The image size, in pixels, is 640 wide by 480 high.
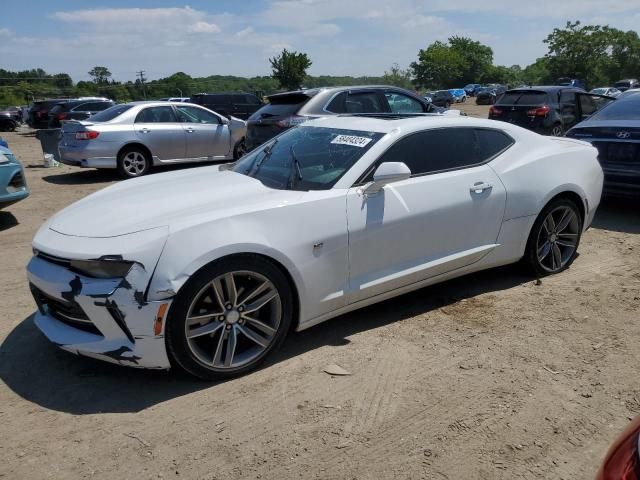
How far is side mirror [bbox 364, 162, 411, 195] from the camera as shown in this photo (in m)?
3.47

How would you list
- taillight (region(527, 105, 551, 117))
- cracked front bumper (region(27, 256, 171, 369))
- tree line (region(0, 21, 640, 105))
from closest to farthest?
cracked front bumper (region(27, 256, 171, 369)) < taillight (region(527, 105, 551, 117)) < tree line (region(0, 21, 640, 105))

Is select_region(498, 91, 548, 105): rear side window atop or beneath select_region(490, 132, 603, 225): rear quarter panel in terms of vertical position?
atop

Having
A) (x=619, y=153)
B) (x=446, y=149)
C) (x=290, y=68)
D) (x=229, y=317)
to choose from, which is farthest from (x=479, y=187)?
(x=290, y=68)

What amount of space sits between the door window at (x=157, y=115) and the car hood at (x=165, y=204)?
21.6 ft

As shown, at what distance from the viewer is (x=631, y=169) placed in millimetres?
6352

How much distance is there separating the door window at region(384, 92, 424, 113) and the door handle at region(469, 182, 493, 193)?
475 cm

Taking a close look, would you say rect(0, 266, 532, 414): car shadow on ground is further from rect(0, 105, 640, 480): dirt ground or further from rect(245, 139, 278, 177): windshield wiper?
rect(245, 139, 278, 177): windshield wiper

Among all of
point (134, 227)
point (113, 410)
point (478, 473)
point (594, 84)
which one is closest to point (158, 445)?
point (113, 410)

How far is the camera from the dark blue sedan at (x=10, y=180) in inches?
254

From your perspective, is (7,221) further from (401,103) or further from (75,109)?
(75,109)

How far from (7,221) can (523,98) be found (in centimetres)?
1098

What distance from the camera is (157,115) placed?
10336 millimetres

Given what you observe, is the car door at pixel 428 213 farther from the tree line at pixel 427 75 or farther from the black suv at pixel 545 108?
the tree line at pixel 427 75

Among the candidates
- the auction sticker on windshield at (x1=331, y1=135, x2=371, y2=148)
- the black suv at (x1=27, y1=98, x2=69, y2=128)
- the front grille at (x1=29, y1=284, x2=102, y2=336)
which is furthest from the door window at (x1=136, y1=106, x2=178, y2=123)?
the black suv at (x1=27, y1=98, x2=69, y2=128)
